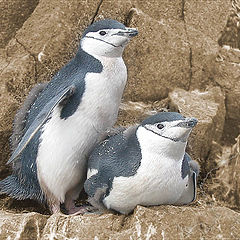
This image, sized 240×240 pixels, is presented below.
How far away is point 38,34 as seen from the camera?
10.6 ft

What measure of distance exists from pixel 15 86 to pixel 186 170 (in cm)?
104

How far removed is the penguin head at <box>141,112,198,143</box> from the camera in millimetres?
2408

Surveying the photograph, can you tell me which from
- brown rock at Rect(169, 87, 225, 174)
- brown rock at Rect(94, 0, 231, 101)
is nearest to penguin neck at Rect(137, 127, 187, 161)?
brown rock at Rect(169, 87, 225, 174)

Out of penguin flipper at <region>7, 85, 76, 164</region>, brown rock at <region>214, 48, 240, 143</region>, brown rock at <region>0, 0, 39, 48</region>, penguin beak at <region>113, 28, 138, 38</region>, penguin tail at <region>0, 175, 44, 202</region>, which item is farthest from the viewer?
brown rock at <region>214, 48, 240, 143</region>

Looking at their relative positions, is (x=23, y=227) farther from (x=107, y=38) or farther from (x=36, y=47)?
(x=36, y=47)

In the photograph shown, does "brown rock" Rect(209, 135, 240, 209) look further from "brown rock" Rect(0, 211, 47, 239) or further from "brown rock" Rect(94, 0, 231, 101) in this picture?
"brown rock" Rect(0, 211, 47, 239)

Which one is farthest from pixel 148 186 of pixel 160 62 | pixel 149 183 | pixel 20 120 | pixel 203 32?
pixel 203 32

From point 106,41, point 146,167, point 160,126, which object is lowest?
point 146,167

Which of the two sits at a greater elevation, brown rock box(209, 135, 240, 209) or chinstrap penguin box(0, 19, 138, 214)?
chinstrap penguin box(0, 19, 138, 214)

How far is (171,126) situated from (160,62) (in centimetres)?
99

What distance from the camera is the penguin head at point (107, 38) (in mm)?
2764

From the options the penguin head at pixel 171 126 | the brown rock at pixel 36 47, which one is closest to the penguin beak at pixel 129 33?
the penguin head at pixel 171 126

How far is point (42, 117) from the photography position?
105 inches

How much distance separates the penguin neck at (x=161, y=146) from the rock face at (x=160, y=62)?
607 millimetres
